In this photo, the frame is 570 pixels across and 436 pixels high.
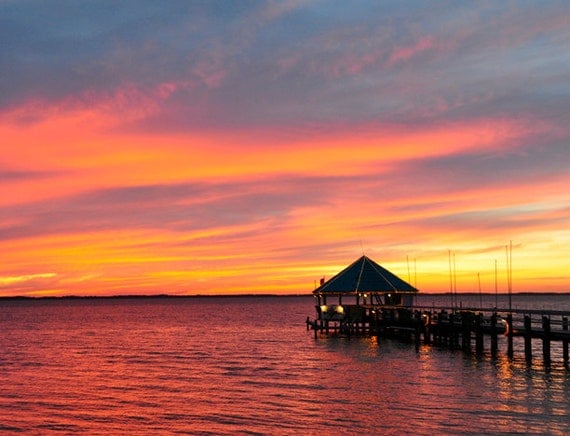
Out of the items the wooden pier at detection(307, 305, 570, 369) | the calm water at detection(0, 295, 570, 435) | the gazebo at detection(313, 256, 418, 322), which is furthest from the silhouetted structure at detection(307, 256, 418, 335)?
the calm water at detection(0, 295, 570, 435)

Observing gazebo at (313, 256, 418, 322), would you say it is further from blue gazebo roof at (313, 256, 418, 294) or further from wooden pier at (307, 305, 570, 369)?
wooden pier at (307, 305, 570, 369)

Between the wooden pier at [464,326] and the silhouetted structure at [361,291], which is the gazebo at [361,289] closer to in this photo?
the silhouetted structure at [361,291]

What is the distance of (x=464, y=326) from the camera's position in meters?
52.8

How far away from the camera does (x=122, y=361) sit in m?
52.7

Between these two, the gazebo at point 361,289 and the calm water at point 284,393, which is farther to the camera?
the gazebo at point 361,289

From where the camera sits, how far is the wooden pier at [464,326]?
136 ft

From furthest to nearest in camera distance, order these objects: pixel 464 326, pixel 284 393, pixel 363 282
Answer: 1. pixel 363 282
2. pixel 464 326
3. pixel 284 393

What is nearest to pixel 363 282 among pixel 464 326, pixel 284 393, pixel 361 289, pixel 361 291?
pixel 361 289

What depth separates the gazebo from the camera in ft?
225

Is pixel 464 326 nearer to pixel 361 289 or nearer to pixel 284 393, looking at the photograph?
pixel 361 289

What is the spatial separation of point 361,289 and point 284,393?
3391cm

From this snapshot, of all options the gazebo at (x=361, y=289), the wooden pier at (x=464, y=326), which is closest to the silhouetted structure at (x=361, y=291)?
the gazebo at (x=361, y=289)

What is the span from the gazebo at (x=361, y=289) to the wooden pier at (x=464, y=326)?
0.12 m

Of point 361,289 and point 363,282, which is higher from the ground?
point 363,282
